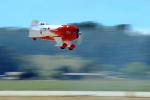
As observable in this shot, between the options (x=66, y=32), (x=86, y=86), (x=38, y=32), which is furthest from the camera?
(x=86, y=86)

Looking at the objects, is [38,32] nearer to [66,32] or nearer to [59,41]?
[59,41]

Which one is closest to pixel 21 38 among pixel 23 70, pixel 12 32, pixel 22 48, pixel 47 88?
pixel 12 32

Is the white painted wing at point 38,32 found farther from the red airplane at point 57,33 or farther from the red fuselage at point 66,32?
the red fuselage at point 66,32

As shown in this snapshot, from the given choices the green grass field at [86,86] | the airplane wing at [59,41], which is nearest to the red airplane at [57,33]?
the airplane wing at [59,41]

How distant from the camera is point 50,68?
93.3 ft

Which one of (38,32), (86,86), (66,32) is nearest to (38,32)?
(38,32)

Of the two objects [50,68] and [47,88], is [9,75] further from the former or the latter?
[47,88]

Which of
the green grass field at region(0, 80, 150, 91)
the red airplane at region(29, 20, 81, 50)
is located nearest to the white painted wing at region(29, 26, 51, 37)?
the red airplane at region(29, 20, 81, 50)

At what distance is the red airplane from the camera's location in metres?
14.0

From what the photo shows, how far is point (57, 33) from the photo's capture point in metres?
14.1

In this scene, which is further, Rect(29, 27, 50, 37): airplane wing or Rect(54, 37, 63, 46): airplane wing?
Rect(54, 37, 63, 46): airplane wing

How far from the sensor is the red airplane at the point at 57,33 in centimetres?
1398

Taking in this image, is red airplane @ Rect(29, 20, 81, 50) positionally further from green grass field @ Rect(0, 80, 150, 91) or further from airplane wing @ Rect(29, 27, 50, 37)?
green grass field @ Rect(0, 80, 150, 91)

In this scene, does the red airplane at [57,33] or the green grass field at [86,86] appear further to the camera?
the green grass field at [86,86]
